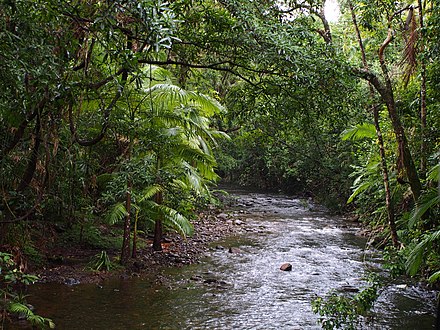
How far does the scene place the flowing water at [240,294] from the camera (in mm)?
5828

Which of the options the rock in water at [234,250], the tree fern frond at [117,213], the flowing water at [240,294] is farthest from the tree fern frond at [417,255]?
the rock in water at [234,250]

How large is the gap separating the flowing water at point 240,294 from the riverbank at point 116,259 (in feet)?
0.88

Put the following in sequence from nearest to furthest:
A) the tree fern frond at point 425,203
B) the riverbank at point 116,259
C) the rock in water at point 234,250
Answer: the tree fern frond at point 425,203 → the riverbank at point 116,259 → the rock in water at point 234,250

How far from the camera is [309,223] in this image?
13719 mm

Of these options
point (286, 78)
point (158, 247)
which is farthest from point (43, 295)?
point (286, 78)

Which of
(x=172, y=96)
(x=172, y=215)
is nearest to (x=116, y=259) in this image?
(x=172, y=215)

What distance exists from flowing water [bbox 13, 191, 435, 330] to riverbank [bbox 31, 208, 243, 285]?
0.27m

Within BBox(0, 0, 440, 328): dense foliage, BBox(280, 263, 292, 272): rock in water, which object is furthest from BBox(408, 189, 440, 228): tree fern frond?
BBox(280, 263, 292, 272): rock in water

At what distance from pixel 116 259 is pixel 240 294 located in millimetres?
2380

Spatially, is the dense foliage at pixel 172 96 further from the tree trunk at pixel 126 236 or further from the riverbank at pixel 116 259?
the riverbank at pixel 116 259

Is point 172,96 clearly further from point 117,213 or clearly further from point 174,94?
point 117,213

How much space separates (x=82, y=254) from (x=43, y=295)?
6.27 ft

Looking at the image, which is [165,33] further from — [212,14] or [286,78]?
[286,78]

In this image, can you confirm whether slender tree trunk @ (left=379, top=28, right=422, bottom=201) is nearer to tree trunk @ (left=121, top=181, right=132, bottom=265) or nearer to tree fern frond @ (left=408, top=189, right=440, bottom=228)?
tree fern frond @ (left=408, top=189, right=440, bottom=228)
